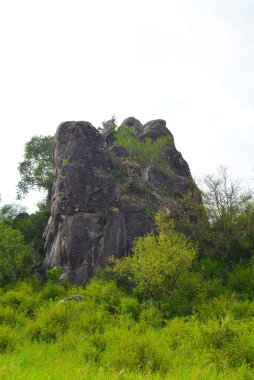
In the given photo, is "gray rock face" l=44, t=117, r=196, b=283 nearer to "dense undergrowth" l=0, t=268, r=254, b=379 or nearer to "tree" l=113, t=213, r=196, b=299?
"tree" l=113, t=213, r=196, b=299

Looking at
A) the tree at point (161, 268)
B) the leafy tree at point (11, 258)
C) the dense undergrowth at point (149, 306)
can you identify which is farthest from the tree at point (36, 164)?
the tree at point (161, 268)

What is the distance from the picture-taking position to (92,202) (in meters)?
37.7

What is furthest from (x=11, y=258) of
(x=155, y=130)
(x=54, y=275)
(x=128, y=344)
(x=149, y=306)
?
(x=155, y=130)

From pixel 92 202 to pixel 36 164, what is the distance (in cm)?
2147

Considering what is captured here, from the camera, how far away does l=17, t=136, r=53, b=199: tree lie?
176ft

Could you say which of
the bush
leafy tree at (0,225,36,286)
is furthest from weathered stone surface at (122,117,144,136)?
the bush

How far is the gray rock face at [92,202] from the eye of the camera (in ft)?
114

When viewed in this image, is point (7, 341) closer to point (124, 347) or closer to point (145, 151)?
point (124, 347)

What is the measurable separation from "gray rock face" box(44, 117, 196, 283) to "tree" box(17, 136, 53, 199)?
11.5 m

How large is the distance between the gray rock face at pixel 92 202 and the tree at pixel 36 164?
11465 mm

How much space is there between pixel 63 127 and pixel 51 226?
12.9 m

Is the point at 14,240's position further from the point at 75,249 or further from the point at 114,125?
the point at 114,125

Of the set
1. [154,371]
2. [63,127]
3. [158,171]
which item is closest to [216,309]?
[154,371]

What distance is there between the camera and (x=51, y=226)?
39.1 m
